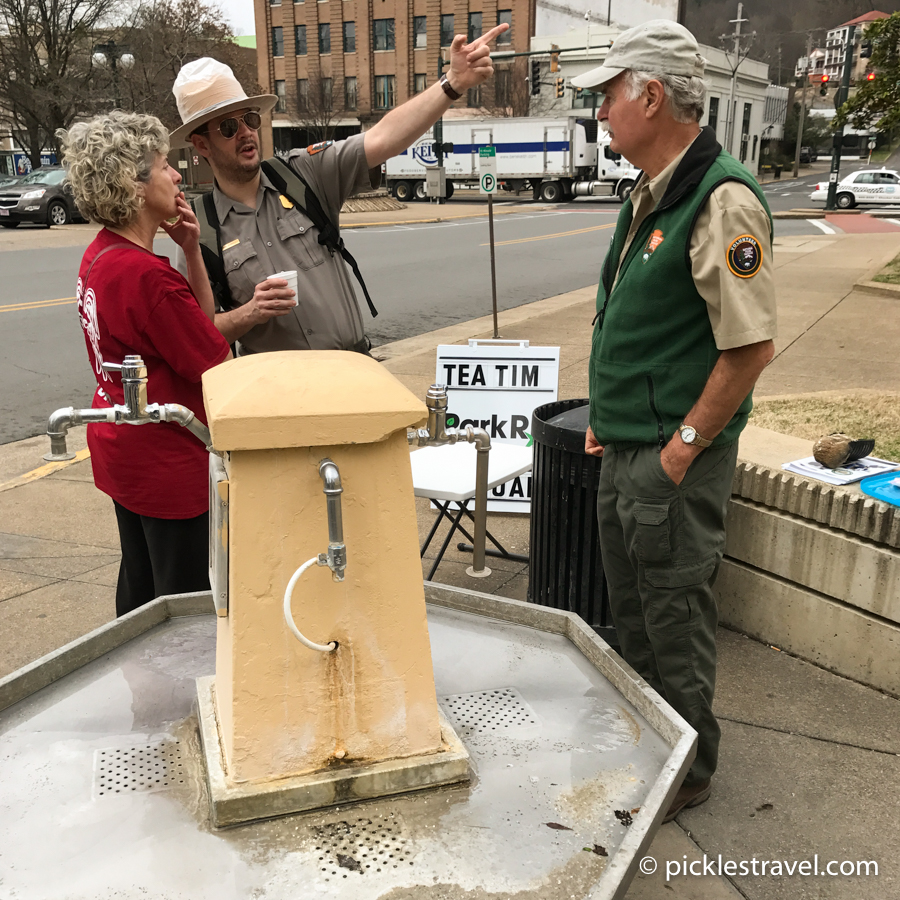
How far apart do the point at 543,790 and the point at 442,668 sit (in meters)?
0.55

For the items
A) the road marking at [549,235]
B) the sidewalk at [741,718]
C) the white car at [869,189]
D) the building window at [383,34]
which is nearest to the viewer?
the sidewalk at [741,718]

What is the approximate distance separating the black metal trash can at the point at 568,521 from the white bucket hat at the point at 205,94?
157 centimetres

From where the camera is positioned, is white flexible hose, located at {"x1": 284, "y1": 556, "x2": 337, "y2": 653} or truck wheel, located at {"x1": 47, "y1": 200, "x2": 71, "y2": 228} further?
truck wheel, located at {"x1": 47, "y1": 200, "x2": 71, "y2": 228}

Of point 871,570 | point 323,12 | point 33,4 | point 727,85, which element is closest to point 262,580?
point 871,570

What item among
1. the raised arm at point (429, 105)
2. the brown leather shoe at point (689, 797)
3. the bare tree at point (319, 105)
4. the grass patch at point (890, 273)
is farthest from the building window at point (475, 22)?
the brown leather shoe at point (689, 797)

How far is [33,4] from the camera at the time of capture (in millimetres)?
A: 32812

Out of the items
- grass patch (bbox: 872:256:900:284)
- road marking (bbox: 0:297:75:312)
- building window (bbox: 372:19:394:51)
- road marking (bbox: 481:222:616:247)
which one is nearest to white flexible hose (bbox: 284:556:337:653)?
road marking (bbox: 0:297:75:312)

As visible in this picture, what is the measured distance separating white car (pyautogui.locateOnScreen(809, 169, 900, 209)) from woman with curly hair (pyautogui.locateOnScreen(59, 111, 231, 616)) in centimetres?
3810

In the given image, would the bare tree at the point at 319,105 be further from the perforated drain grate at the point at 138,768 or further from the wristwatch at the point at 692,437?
the perforated drain grate at the point at 138,768

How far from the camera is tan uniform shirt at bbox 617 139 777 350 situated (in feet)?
7.18

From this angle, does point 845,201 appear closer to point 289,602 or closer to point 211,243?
point 211,243

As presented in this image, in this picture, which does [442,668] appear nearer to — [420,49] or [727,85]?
[420,49]

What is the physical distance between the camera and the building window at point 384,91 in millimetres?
62062

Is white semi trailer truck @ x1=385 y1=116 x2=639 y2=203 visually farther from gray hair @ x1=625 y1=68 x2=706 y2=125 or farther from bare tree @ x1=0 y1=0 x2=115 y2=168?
gray hair @ x1=625 y1=68 x2=706 y2=125
